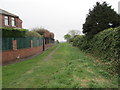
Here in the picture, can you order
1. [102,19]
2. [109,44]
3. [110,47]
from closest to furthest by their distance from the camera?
[110,47] → [109,44] → [102,19]

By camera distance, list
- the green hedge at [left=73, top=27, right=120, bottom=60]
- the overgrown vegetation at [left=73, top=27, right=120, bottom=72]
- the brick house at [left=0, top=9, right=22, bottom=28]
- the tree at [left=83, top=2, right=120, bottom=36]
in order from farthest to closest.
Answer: the brick house at [left=0, top=9, right=22, bottom=28]
the tree at [left=83, top=2, right=120, bottom=36]
the green hedge at [left=73, top=27, right=120, bottom=60]
the overgrown vegetation at [left=73, top=27, right=120, bottom=72]

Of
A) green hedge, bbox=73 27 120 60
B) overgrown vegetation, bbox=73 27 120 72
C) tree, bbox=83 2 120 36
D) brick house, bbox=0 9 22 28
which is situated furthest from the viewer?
brick house, bbox=0 9 22 28

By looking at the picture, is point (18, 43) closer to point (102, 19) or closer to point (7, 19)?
point (7, 19)

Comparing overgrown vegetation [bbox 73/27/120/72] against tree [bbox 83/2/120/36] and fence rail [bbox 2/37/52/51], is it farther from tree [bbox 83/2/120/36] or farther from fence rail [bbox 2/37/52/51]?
fence rail [bbox 2/37/52/51]

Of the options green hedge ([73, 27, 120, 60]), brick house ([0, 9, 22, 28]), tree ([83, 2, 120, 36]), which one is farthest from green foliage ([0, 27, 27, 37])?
tree ([83, 2, 120, 36])

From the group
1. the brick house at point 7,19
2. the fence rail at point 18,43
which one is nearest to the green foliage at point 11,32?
the fence rail at point 18,43

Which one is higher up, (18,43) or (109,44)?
(18,43)

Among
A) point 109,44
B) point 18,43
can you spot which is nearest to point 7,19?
point 18,43

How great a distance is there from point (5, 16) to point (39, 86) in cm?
1920

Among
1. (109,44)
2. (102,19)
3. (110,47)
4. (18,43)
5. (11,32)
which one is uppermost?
(102,19)

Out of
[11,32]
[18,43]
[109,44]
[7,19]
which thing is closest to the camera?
[109,44]

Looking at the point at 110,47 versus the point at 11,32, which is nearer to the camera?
the point at 110,47

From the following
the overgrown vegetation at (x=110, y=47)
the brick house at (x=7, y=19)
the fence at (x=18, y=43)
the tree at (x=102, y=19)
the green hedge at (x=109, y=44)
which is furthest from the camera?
the brick house at (x=7, y=19)

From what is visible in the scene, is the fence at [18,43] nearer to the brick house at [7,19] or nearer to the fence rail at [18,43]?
the fence rail at [18,43]
